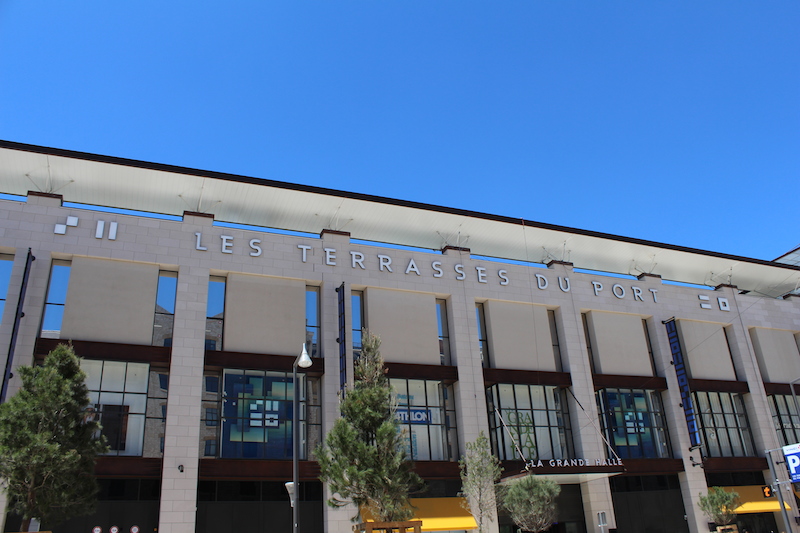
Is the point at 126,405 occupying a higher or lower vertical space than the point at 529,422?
higher

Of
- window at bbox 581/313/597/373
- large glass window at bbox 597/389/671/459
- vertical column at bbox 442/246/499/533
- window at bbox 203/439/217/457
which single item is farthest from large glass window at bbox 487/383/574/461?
window at bbox 203/439/217/457

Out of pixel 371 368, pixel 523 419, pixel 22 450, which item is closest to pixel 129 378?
pixel 22 450

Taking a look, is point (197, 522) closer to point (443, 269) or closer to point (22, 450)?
point (22, 450)

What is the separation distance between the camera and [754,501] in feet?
147

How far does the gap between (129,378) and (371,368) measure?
13.2m

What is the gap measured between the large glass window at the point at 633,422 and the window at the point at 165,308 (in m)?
27.4

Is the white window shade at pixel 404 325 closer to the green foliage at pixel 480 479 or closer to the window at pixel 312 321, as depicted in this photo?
the window at pixel 312 321

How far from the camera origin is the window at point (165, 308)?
35.0 m

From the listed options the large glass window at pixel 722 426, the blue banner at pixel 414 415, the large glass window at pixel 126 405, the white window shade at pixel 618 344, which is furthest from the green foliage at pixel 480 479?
the large glass window at pixel 722 426

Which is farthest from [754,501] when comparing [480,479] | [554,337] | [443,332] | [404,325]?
[404,325]

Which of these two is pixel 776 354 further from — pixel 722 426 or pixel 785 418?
pixel 722 426

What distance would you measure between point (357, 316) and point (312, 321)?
2790mm

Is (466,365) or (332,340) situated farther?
(466,365)

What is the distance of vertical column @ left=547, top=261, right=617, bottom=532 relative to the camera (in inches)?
1574
